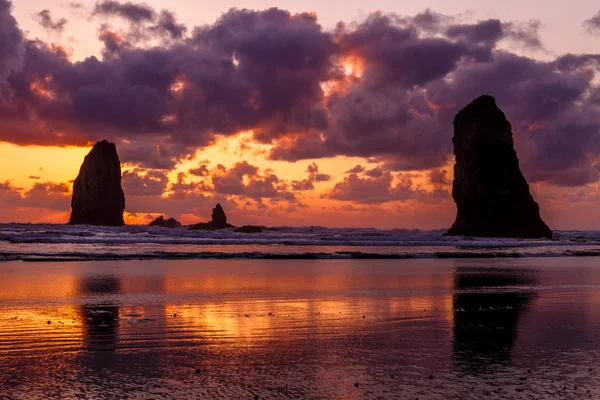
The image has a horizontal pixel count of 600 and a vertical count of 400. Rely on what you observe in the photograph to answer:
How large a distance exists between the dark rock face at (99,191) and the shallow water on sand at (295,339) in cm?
10772

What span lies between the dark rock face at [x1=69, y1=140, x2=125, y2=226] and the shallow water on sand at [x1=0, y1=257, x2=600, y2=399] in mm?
107716

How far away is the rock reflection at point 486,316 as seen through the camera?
973 centimetres

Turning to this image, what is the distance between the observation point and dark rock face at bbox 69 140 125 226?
409 feet

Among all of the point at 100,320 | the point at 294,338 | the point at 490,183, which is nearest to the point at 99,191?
the point at 490,183

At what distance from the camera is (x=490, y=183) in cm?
8450

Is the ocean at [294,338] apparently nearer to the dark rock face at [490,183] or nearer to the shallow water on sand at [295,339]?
the shallow water on sand at [295,339]

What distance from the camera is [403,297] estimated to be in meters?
17.8

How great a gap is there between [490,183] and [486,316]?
242 feet

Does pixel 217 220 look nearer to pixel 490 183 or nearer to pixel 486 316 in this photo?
pixel 490 183

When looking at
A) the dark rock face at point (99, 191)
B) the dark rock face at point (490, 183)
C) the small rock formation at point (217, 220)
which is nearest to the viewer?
the dark rock face at point (490, 183)

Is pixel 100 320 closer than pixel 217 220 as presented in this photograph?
Yes

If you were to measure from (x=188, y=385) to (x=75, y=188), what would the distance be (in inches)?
5109

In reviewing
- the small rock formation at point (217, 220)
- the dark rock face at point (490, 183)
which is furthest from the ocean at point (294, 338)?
the small rock formation at point (217, 220)

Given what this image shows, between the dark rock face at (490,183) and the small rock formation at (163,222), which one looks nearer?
the dark rock face at (490,183)
